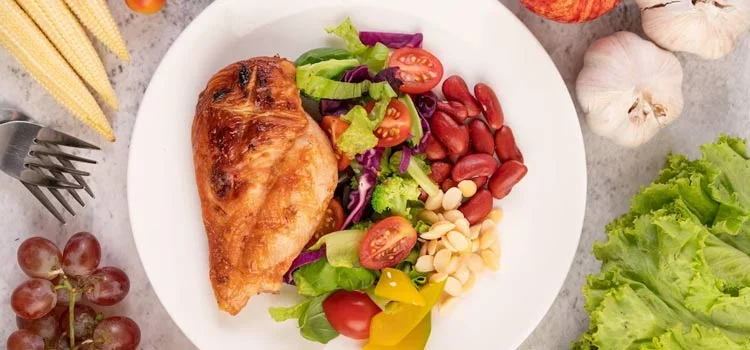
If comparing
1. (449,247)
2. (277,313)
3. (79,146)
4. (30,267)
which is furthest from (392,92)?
(30,267)

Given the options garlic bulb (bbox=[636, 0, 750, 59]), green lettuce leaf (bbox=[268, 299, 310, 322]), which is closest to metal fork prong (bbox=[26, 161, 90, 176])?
green lettuce leaf (bbox=[268, 299, 310, 322])

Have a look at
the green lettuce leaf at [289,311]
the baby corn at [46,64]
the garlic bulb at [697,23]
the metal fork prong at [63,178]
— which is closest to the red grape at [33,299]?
the metal fork prong at [63,178]

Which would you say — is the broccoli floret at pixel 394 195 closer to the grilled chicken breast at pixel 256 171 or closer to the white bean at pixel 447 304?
the grilled chicken breast at pixel 256 171

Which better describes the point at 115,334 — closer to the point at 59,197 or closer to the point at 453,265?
the point at 59,197

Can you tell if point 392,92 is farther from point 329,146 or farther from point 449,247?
point 449,247

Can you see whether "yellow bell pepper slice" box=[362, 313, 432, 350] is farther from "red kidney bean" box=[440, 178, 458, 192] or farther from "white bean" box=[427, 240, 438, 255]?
"red kidney bean" box=[440, 178, 458, 192]
